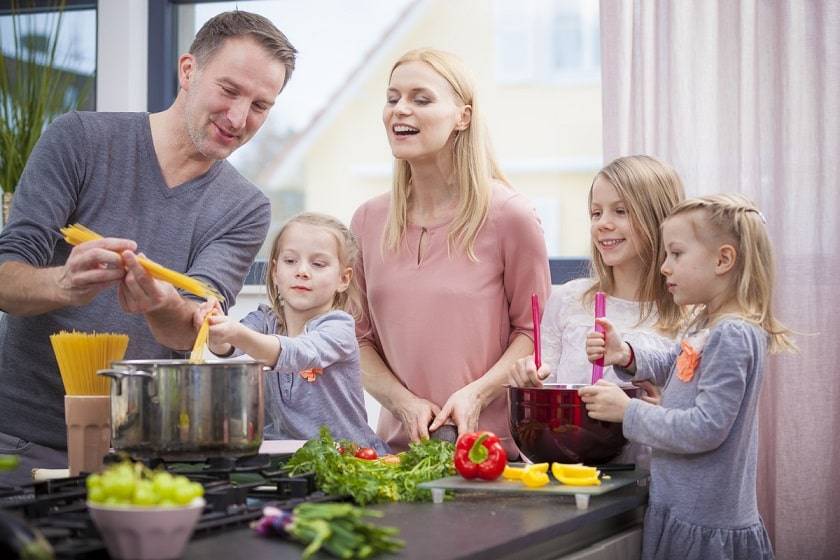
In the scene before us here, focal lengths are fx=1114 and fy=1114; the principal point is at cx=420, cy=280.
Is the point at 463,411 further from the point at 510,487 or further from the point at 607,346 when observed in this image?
the point at 510,487

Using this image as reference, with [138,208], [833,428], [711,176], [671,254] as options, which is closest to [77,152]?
[138,208]

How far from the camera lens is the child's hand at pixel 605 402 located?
1984 millimetres

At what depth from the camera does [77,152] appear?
2336 mm

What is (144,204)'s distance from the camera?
2371 millimetres

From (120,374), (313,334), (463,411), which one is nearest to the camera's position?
(120,374)

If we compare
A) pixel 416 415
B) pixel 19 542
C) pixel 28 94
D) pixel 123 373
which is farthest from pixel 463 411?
pixel 28 94

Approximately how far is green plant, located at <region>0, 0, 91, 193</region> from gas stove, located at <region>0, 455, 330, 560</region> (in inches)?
97.3

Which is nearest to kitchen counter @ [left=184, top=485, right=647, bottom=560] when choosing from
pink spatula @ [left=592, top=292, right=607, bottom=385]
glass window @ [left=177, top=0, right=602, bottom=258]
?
pink spatula @ [left=592, top=292, right=607, bottom=385]

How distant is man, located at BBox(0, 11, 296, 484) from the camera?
2.24 m

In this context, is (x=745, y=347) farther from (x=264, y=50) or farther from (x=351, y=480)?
(x=264, y=50)

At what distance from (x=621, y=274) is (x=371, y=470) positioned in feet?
3.18

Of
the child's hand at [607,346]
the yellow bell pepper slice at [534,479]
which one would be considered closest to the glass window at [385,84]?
the child's hand at [607,346]

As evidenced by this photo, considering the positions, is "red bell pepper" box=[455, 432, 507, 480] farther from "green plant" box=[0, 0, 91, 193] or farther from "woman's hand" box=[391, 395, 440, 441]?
"green plant" box=[0, 0, 91, 193]

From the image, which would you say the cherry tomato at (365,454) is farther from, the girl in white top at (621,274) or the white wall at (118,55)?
the white wall at (118,55)
